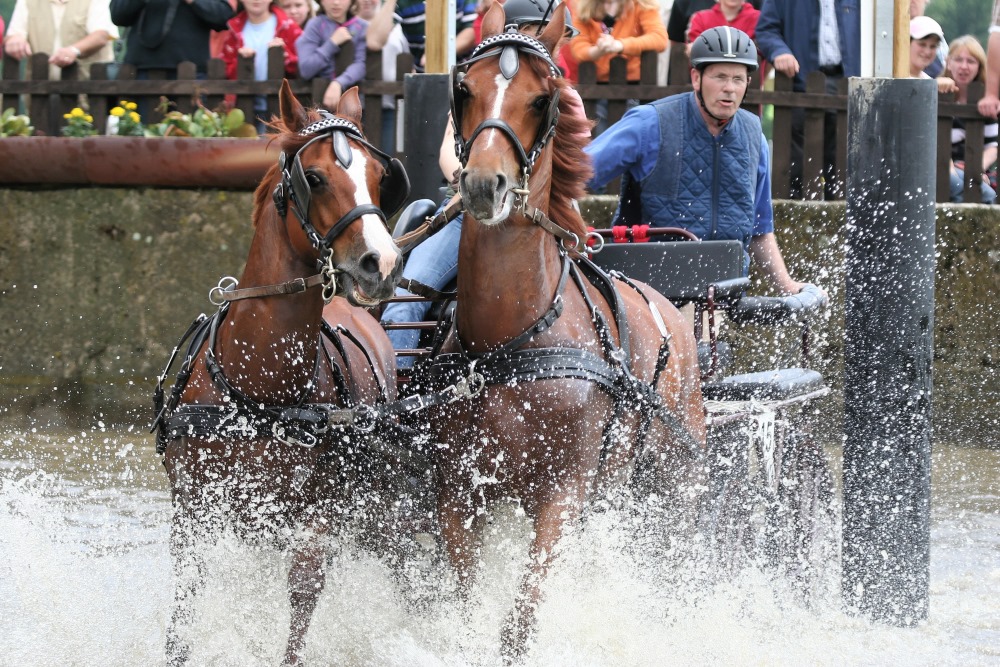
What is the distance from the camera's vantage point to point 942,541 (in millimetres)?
6352

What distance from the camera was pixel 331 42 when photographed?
863 cm

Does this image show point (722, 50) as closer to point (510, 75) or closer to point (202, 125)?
point (510, 75)

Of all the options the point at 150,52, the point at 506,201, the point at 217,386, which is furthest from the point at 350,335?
the point at 150,52

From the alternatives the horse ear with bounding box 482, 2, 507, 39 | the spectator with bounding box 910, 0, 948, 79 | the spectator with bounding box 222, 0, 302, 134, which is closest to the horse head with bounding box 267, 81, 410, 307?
the horse ear with bounding box 482, 2, 507, 39

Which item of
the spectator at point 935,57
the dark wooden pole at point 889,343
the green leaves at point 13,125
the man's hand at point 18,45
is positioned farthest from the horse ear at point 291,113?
the man's hand at point 18,45

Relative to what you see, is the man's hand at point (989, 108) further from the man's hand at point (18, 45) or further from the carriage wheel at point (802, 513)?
the man's hand at point (18, 45)

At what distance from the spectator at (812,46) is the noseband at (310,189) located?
4.84 metres

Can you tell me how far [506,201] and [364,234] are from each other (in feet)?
1.27

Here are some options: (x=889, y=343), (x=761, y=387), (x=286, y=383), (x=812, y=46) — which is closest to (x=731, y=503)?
(x=761, y=387)

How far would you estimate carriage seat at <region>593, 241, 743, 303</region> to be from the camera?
488 centimetres

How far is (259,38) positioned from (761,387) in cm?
491

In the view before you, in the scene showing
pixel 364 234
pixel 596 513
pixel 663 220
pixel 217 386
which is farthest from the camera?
pixel 663 220

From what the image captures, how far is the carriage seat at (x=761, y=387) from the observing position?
5.14m

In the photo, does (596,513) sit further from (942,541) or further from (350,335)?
(942,541)
